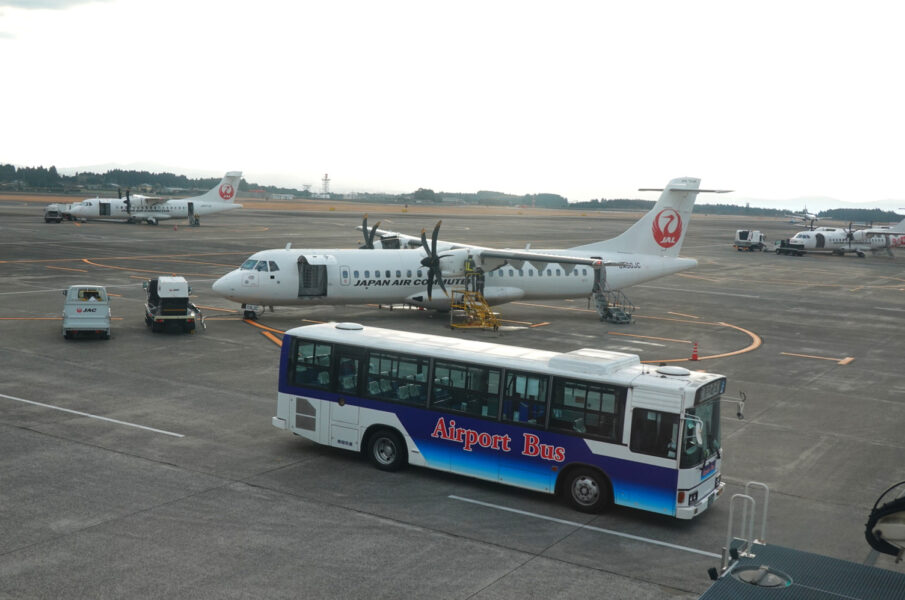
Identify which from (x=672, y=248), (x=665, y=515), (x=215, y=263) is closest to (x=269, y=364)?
(x=665, y=515)

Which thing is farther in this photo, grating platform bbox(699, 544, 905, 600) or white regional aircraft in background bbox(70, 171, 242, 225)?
white regional aircraft in background bbox(70, 171, 242, 225)

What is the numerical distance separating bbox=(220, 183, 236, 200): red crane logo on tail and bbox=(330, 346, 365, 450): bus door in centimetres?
9161

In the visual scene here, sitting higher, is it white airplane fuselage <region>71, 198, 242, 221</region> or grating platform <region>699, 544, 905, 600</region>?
white airplane fuselage <region>71, 198, 242, 221</region>

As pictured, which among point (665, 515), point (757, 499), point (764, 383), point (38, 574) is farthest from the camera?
point (764, 383)

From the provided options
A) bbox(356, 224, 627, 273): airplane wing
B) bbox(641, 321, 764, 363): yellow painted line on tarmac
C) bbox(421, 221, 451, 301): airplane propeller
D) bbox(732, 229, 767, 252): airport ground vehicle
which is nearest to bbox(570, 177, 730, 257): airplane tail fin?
bbox(356, 224, 627, 273): airplane wing

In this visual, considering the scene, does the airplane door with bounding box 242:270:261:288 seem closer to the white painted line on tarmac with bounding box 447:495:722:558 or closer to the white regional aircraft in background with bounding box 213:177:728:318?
the white regional aircraft in background with bounding box 213:177:728:318

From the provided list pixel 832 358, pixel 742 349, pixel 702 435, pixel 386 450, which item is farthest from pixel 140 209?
pixel 702 435

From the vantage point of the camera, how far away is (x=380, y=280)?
1471 inches

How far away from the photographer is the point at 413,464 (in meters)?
17.4

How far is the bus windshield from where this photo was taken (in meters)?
14.7

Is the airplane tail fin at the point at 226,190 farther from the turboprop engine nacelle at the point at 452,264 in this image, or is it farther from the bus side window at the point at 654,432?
the bus side window at the point at 654,432

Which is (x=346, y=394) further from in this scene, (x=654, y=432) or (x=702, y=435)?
(x=702, y=435)

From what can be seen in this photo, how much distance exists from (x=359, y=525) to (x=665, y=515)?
5.78 m

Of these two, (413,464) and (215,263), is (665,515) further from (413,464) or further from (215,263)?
(215,263)
